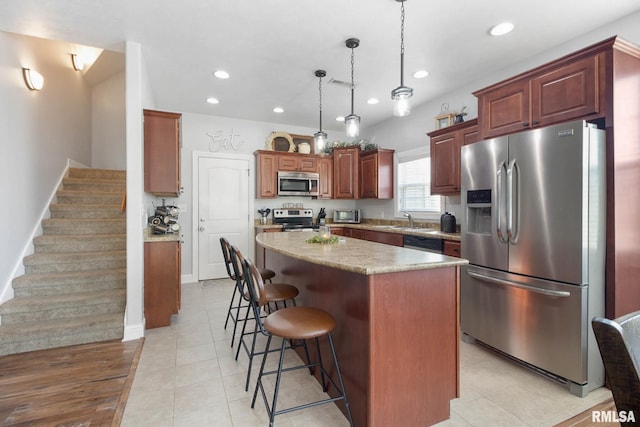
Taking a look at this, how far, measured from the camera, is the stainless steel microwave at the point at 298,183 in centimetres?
532

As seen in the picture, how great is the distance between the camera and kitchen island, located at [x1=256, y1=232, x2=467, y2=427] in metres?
1.55

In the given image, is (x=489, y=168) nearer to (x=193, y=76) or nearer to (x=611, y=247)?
(x=611, y=247)

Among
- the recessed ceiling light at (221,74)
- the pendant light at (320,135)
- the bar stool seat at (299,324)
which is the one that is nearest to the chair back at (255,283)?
the bar stool seat at (299,324)

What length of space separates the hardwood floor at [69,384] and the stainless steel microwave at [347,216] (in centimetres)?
387

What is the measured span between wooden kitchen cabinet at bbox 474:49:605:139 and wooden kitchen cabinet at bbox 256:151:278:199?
11.0ft

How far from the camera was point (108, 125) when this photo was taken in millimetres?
5547

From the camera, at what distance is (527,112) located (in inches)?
97.8

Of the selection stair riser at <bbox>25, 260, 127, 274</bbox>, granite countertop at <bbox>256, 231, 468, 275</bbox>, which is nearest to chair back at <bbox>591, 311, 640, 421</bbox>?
granite countertop at <bbox>256, 231, 468, 275</bbox>

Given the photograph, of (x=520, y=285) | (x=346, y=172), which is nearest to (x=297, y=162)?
(x=346, y=172)

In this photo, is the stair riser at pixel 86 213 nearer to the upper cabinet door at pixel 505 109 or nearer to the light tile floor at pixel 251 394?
the light tile floor at pixel 251 394

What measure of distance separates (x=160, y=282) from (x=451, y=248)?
307 centimetres

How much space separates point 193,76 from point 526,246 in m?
3.85

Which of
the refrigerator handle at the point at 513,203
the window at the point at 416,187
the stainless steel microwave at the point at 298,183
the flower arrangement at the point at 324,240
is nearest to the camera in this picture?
the refrigerator handle at the point at 513,203

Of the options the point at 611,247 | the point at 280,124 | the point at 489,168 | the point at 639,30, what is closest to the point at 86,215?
the point at 280,124
